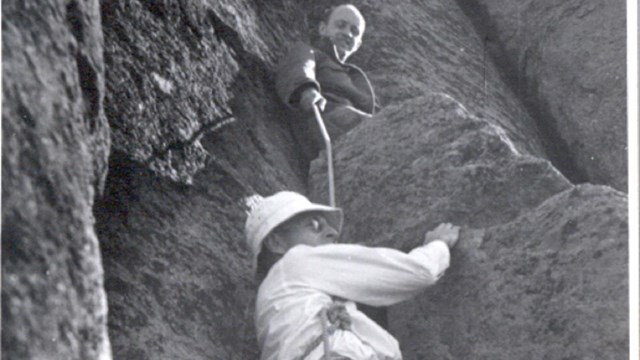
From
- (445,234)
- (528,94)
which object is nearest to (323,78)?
(528,94)

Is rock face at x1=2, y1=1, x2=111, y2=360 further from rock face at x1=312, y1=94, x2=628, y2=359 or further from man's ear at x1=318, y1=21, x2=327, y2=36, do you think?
man's ear at x1=318, y1=21, x2=327, y2=36

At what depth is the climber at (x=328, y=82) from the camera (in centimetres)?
723

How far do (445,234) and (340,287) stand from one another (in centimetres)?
53

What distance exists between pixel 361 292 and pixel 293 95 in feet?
6.41

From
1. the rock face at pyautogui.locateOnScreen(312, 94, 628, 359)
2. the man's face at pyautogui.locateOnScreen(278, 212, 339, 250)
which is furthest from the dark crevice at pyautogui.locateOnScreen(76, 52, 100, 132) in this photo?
the rock face at pyautogui.locateOnScreen(312, 94, 628, 359)

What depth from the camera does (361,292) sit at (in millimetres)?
5535

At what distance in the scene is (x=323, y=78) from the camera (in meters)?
7.69

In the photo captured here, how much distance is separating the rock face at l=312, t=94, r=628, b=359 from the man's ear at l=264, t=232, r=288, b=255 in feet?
1.34

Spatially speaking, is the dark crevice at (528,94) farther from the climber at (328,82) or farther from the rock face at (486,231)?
the rock face at (486,231)

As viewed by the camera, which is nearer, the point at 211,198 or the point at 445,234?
the point at 445,234

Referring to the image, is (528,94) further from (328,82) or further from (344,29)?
(328,82)

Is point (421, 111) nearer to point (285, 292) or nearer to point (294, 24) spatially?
point (285, 292)

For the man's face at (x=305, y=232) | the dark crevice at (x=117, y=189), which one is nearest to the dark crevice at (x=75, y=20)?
the dark crevice at (x=117, y=189)

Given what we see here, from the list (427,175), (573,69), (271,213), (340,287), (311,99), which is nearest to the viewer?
(340,287)
